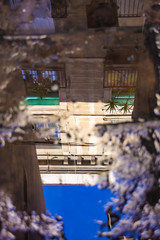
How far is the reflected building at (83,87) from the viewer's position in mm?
921

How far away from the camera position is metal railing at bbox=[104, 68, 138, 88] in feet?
3.42

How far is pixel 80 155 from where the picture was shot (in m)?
1.00

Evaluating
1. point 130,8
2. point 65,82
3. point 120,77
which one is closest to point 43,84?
point 65,82

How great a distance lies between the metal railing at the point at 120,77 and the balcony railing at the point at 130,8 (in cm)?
32

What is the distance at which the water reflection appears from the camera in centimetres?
86

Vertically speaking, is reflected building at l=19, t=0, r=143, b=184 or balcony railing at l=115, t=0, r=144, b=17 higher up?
balcony railing at l=115, t=0, r=144, b=17

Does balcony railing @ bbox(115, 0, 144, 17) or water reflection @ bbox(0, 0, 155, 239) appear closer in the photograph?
water reflection @ bbox(0, 0, 155, 239)

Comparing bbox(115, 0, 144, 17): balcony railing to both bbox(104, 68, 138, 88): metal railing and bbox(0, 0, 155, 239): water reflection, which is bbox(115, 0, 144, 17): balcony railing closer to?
bbox(0, 0, 155, 239): water reflection

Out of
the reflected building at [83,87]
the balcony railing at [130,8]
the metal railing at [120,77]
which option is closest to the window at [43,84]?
the reflected building at [83,87]

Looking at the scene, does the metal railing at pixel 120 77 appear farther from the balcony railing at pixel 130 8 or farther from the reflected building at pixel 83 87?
the balcony railing at pixel 130 8

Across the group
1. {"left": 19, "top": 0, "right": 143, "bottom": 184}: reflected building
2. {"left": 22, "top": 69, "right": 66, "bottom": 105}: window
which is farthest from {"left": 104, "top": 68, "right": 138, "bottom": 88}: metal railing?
{"left": 22, "top": 69, "right": 66, "bottom": 105}: window

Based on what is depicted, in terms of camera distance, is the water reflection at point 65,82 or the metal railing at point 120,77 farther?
the metal railing at point 120,77

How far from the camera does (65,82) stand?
1.09 meters

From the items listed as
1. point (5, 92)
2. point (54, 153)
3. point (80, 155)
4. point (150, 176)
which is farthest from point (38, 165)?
point (150, 176)
